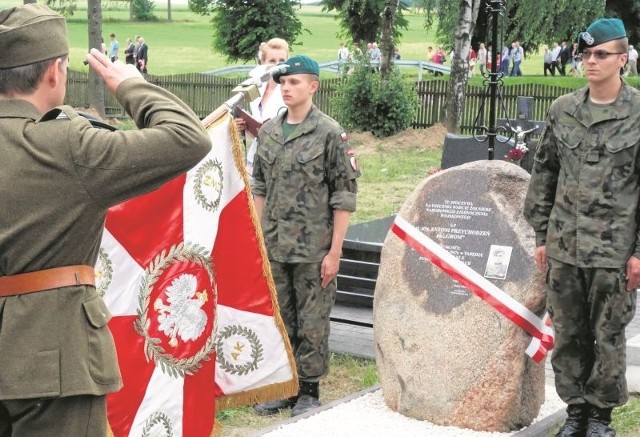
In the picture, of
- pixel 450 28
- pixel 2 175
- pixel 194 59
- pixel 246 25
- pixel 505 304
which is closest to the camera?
pixel 2 175

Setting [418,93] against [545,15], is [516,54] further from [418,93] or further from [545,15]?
[418,93]

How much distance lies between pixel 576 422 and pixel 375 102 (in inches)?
613

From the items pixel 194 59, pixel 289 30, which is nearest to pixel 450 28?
pixel 289 30

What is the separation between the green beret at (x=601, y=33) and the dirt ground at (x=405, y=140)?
45.5 ft

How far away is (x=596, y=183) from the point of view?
16.5 ft

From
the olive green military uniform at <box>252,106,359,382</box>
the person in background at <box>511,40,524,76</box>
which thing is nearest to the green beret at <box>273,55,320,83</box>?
the olive green military uniform at <box>252,106,359,382</box>

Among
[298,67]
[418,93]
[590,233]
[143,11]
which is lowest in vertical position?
[143,11]

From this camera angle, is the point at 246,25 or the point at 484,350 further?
the point at 246,25

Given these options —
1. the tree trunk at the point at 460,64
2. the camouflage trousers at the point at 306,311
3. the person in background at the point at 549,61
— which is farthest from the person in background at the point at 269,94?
the person in background at the point at 549,61

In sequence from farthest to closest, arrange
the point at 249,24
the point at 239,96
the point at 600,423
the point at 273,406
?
the point at 249,24
the point at 273,406
the point at 239,96
the point at 600,423

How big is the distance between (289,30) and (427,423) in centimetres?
3516

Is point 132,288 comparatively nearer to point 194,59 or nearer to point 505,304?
point 505,304

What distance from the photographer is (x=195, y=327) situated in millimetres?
4918

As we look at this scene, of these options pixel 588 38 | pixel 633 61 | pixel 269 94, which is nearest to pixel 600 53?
pixel 588 38
